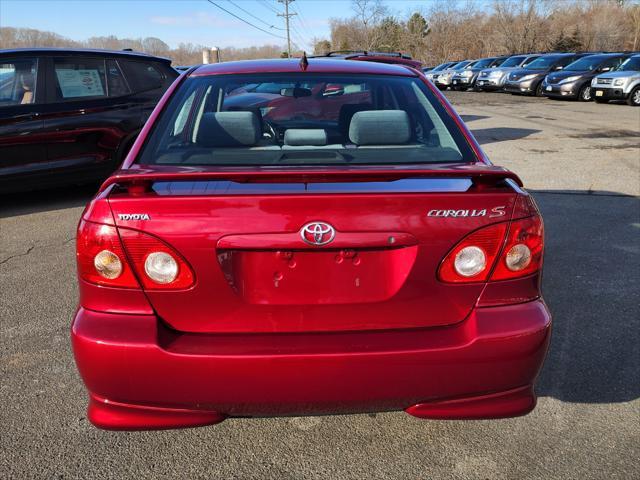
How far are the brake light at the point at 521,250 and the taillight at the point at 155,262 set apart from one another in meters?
1.09

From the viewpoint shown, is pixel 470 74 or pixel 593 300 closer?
pixel 593 300

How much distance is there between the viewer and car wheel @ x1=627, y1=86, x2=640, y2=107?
60.7 ft

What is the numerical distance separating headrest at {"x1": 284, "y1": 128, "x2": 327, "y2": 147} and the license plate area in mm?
927

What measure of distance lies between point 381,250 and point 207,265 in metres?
0.59

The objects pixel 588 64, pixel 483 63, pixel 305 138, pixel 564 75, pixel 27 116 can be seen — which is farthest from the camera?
pixel 483 63

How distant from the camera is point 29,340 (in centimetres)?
336

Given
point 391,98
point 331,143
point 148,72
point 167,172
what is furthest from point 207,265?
point 148,72

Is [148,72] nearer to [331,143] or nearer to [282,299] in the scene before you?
[331,143]

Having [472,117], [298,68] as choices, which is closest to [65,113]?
[298,68]

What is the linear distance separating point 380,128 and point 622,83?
750 inches

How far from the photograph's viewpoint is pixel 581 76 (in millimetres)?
20359

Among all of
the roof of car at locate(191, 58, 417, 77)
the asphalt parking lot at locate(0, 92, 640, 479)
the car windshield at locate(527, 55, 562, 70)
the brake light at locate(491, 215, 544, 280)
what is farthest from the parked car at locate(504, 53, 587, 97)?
the brake light at locate(491, 215, 544, 280)

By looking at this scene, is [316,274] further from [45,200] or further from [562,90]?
[562,90]

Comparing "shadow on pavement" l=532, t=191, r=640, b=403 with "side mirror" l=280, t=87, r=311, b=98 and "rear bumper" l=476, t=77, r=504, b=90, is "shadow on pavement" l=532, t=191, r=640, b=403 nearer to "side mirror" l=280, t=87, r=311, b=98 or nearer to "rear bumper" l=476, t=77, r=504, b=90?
"side mirror" l=280, t=87, r=311, b=98
